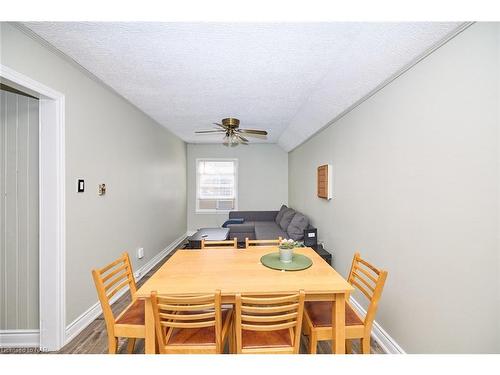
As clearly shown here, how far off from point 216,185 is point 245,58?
4479mm

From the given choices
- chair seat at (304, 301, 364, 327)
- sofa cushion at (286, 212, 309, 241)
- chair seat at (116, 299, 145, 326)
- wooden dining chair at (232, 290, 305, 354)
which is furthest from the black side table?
chair seat at (116, 299, 145, 326)

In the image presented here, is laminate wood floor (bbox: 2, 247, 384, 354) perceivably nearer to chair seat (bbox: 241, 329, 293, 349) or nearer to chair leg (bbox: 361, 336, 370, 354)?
chair leg (bbox: 361, 336, 370, 354)

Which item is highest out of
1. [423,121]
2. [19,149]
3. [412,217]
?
[423,121]

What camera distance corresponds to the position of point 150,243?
3.55m

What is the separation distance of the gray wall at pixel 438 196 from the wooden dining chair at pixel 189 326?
135 cm

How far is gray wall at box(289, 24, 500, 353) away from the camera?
41.0 inches

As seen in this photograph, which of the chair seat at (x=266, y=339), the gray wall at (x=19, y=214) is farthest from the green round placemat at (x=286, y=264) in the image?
the gray wall at (x=19, y=214)

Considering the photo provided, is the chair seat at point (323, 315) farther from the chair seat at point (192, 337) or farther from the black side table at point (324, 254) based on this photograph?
the black side table at point (324, 254)

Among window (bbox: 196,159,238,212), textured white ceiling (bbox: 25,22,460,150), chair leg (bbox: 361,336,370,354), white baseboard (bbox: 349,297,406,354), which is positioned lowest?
white baseboard (bbox: 349,297,406,354)

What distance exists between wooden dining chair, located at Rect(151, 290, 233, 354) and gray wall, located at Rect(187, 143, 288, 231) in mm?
4675

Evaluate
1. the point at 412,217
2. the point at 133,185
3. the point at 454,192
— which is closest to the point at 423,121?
the point at 454,192

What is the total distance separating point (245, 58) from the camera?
179cm
